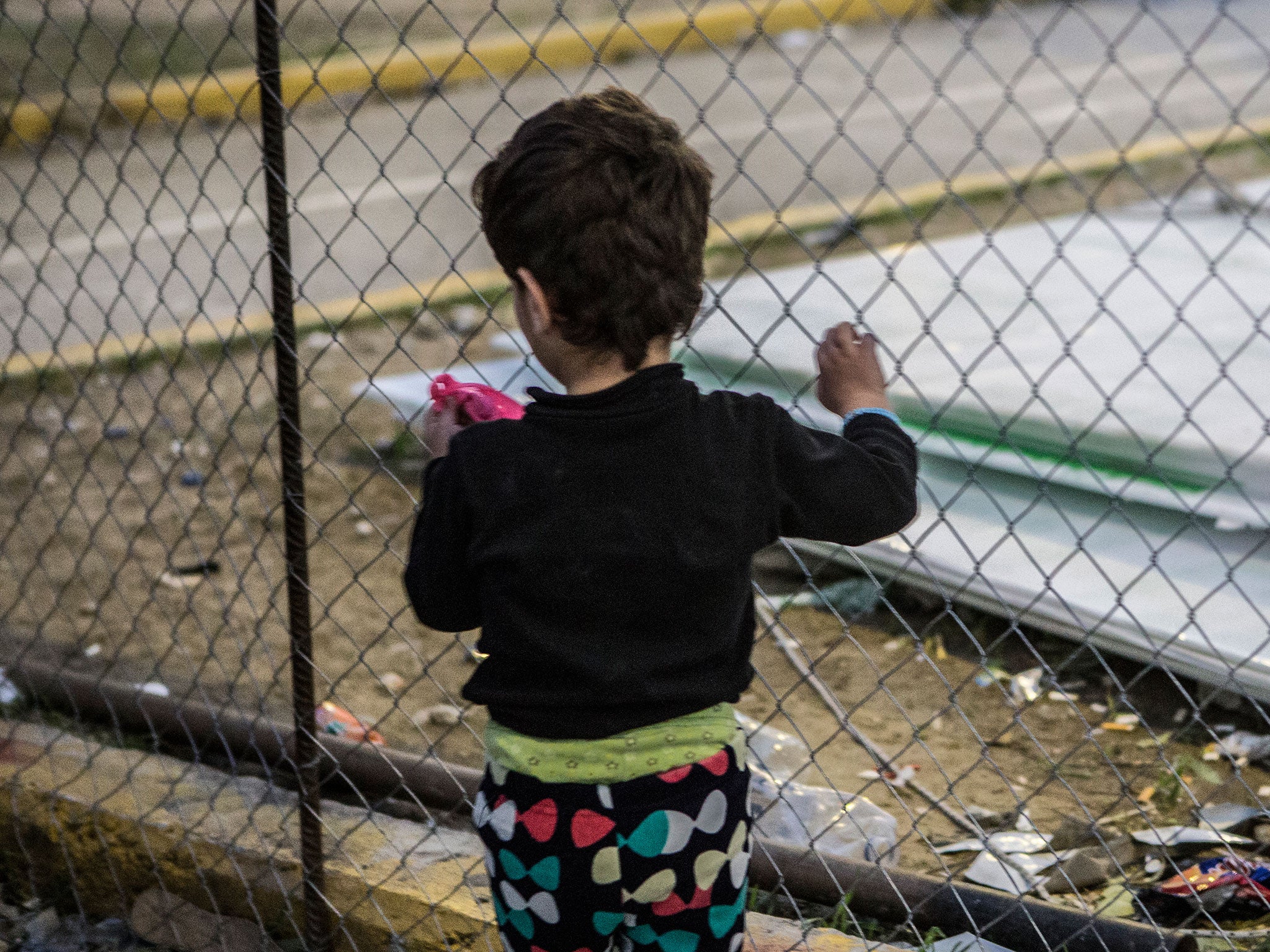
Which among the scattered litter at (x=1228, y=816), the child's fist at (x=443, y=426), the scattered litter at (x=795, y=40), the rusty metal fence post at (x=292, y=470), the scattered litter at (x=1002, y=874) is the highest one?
the child's fist at (x=443, y=426)

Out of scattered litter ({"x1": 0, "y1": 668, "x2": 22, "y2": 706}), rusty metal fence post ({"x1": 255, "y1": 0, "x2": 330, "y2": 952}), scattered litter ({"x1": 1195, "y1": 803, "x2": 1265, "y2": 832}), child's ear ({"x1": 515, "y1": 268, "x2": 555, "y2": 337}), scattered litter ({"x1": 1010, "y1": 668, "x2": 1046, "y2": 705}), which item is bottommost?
scattered litter ({"x1": 0, "y1": 668, "x2": 22, "y2": 706})

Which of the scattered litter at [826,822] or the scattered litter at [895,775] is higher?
the scattered litter at [826,822]

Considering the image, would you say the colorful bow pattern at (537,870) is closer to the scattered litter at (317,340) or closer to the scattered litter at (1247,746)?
the scattered litter at (1247,746)

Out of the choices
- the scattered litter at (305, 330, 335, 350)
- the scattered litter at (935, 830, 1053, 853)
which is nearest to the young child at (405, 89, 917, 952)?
the scattered litter at (935, 830, 1053, 853)

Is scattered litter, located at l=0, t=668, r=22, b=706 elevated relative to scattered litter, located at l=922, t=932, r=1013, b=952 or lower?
lower

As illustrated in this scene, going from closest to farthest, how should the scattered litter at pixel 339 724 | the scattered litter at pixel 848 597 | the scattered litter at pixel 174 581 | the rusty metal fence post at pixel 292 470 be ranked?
the rusty metal fence post at pixel 292 470 < the scattered litter at pixel 339 724 < the scattered litter at pixel 848 597 < the scattered litter at pixel 174 581

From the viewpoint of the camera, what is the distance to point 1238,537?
3.02 m

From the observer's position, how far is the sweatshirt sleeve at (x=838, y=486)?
1.30 m

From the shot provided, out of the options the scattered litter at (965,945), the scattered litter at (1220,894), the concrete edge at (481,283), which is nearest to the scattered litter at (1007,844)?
the scattered litter at (1220,894)

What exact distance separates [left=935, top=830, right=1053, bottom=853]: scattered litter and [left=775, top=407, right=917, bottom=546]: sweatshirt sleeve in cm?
130

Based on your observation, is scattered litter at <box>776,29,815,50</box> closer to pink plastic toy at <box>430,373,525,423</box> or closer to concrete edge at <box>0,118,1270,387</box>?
concrete edge at <box>0,118,1270,387</box>

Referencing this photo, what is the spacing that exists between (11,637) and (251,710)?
0.72 metres

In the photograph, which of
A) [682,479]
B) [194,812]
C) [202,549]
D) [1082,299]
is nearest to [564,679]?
[682,479]

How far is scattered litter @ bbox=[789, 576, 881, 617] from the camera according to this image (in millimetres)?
3276
